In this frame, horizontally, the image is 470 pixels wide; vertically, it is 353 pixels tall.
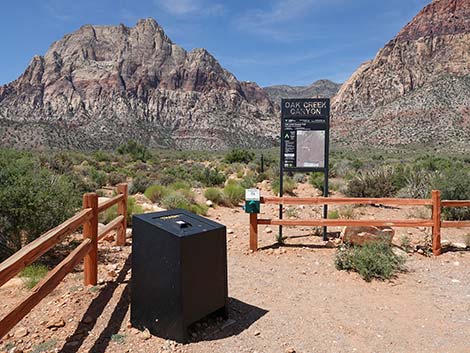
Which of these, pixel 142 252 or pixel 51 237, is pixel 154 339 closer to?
pixel 142 252

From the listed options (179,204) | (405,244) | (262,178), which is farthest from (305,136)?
(262,178)

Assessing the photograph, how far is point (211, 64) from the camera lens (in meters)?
147

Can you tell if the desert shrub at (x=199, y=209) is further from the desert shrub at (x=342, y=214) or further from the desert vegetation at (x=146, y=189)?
the desert shrub at (x=342, y=214)

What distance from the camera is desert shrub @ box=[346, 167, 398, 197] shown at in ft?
44.6

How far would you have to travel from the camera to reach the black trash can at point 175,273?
153 inches

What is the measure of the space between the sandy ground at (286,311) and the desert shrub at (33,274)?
0.41ft

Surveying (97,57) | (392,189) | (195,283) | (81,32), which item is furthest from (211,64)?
(195,283)

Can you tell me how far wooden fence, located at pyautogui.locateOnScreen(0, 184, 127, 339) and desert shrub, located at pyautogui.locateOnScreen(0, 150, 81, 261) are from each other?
102cm

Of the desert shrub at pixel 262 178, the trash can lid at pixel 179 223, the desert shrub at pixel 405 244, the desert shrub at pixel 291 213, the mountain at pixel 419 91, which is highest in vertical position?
the mountain at pixel 419 91

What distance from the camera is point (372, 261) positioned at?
21.0ft

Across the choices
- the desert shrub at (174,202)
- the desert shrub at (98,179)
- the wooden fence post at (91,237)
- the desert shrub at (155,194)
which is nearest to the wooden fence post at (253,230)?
the wooden fence post at (91,237)

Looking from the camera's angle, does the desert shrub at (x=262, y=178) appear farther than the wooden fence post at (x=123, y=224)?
Yes

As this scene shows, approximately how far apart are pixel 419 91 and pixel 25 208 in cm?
8593

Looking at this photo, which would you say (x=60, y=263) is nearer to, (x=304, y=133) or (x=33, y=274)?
(x=33, y=274)
